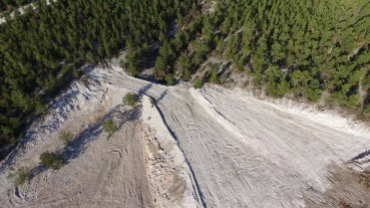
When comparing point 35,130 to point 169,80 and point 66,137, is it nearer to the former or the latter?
point 66,137

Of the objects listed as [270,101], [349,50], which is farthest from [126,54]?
[349,50]

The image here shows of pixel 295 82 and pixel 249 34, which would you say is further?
pixel 249 34

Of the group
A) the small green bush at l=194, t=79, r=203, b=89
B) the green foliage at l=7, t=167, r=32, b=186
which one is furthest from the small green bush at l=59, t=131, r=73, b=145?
the small green bush at l=194, t=79, r=203, b=89

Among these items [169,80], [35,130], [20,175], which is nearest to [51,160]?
[20,175]

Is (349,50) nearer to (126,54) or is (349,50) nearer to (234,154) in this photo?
(234,154)

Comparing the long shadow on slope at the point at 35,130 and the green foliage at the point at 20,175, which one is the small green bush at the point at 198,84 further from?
the green foliage at the point at 20,175

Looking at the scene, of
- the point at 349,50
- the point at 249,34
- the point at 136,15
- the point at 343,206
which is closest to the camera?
the point at 343,206

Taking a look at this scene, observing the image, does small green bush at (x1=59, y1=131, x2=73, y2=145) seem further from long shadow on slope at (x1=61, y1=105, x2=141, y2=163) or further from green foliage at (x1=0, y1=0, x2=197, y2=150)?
green foliage at (x1=0, y1=0, x2=197, y2=150)
